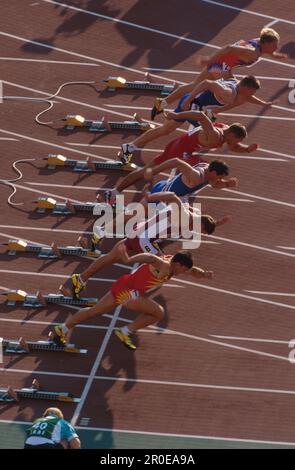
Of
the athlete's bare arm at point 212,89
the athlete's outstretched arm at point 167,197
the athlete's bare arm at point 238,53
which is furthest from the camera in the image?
the athlete's bare arm at point 238,53

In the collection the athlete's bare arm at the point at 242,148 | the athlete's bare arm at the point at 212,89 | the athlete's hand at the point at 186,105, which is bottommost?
the athlete's bare arm at the point at 242,148

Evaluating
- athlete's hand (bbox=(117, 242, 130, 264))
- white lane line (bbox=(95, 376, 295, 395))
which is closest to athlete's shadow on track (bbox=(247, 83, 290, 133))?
athlete's hand (bbox=(117, 242, 130, 264))

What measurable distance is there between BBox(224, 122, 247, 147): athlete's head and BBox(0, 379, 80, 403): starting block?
16.5 feet

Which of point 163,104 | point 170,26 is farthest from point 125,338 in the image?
point 170,26

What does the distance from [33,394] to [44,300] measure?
1.94 m

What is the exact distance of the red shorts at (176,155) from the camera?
24.4 meters

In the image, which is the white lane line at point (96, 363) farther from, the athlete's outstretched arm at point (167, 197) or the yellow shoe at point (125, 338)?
the athlete's outstretched arm at point (167, 197)

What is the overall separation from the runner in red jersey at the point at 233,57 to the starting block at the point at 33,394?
247 inches

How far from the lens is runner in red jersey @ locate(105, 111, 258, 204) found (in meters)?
24.1

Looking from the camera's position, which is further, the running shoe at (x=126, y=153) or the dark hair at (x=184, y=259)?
the running shoe at (x=126, y=153)

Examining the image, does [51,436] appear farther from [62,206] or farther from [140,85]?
[140,85]

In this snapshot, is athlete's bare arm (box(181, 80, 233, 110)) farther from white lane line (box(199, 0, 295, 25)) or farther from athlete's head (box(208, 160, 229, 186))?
white lane line (box(199, 0, 295, 25))

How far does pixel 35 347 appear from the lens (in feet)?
74.7

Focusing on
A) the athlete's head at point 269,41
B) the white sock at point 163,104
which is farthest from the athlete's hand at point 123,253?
the athlete's head at point 269,41
